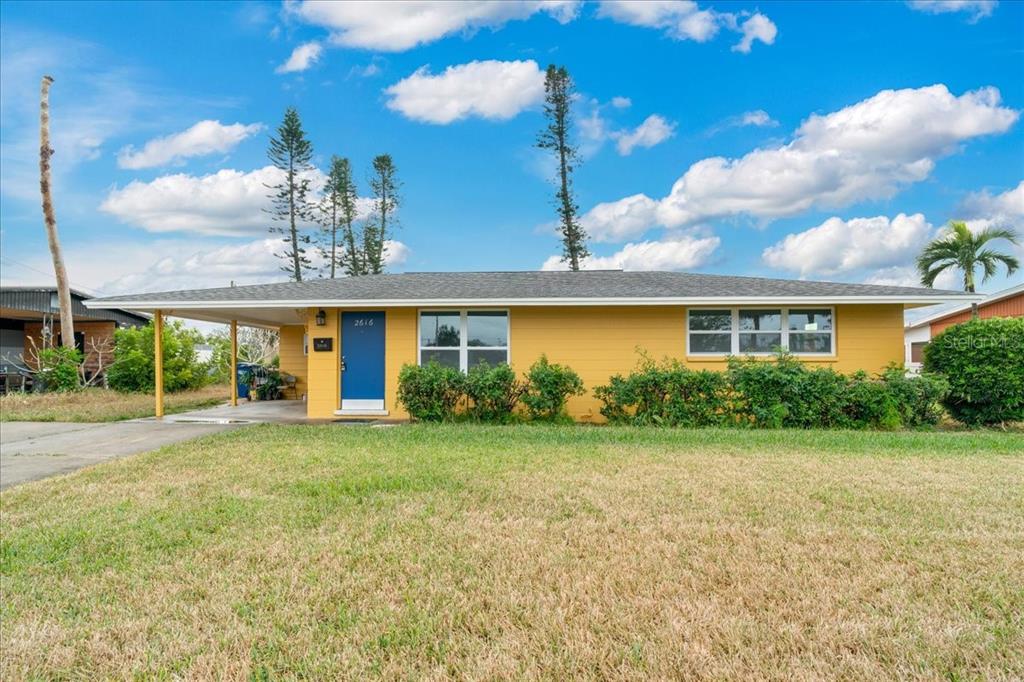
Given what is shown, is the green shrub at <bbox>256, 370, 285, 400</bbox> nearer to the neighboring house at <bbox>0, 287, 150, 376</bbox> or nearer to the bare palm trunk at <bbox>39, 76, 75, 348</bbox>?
the bare palm trunk at <bbox>39, 76, 75, 348</bbox>

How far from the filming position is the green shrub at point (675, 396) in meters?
9.67

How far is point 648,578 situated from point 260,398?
585 inches

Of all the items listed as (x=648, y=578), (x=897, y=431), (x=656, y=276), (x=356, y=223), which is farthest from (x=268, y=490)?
(x=356, y=223)

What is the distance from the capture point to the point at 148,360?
55.6 feet

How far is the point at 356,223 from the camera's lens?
2962 cm

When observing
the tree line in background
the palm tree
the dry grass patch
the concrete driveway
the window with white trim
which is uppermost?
the tree line in background

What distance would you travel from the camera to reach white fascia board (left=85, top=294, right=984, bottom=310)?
33.4 feet

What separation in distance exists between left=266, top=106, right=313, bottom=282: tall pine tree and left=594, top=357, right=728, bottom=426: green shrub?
22.2m

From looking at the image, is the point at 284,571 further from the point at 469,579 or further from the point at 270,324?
the point at 270,324

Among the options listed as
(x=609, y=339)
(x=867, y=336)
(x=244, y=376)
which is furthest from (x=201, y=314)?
(x=867, y=336)

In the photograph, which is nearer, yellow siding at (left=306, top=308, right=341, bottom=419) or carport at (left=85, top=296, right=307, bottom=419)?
carport at (left=85, top=296, right=307, bottom=419)

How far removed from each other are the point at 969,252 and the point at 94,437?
82.9 feet

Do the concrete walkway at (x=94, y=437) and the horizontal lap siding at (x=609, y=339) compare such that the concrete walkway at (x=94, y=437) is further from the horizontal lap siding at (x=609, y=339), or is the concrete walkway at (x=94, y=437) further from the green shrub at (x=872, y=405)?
the green shrub at (x=872, y=405)

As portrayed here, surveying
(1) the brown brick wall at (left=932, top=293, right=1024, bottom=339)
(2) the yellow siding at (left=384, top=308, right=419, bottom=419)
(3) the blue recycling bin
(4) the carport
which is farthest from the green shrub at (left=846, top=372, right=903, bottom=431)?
(3) the blue recycling bin
